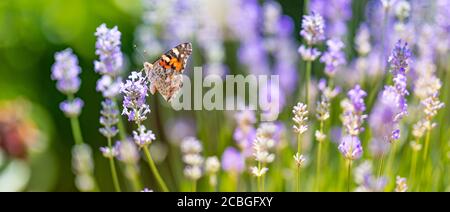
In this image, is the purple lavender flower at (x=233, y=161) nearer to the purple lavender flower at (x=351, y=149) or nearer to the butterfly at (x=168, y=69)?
the butterfly at (x=168, y=69)

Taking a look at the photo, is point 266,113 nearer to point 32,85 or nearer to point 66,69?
point 66,69

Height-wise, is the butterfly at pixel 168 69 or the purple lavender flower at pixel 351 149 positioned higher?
the butterfly at pixel 168 69

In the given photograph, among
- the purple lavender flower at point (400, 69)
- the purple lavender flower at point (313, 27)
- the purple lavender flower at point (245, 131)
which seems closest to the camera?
the purple lavender flower at point (400, 69)

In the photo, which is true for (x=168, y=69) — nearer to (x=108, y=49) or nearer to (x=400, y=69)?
A: (x=108, y=49)

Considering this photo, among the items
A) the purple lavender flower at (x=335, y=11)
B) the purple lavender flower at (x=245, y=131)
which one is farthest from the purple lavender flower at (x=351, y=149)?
the purple lavender flower at (x=335, y=11)

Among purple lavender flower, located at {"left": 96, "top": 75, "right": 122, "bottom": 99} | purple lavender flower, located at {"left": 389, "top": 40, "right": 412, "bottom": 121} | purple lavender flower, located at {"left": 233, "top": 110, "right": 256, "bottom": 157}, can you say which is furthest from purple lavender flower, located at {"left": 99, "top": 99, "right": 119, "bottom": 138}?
purple lavender flower, located at {"left": 389, "top": 40, "right": 412, "bottom": 121}

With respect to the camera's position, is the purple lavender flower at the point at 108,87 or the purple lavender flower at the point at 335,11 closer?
the purple lavender flower at the point at 108,87

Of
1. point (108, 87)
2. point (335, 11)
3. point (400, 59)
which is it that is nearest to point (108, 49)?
point (108, 87)
